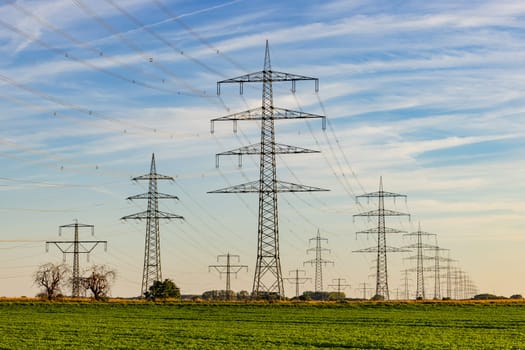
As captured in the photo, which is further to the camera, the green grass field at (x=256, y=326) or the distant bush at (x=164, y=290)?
the distant bush at (x=164, y=290)

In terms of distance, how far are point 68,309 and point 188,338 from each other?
45.9 meters

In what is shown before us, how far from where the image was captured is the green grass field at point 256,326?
167 ft

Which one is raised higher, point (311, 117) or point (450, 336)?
point (311, 117)

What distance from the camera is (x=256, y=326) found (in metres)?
67.9

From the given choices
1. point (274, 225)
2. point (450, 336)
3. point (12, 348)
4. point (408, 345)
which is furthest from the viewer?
point (274, 225)

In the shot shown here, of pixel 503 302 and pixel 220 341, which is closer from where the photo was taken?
pixel 220 341

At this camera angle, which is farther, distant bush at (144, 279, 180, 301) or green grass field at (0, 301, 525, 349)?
distant bush at (144, 279, 180, 301)

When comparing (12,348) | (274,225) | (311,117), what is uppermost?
(311,117)

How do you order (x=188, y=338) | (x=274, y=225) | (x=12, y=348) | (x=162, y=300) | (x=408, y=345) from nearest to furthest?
(x=12, y=348)
(x=408, y=345)
(x=188, y=338)
(x=274, y=225)
(x=162, y=300)

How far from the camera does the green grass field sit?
5103 cm

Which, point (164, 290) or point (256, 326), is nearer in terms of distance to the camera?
point (256, 326)

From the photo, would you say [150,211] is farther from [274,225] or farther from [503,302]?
[503,302]

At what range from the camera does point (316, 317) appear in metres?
81.8

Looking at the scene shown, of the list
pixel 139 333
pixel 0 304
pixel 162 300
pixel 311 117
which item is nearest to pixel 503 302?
pixel 162 300
